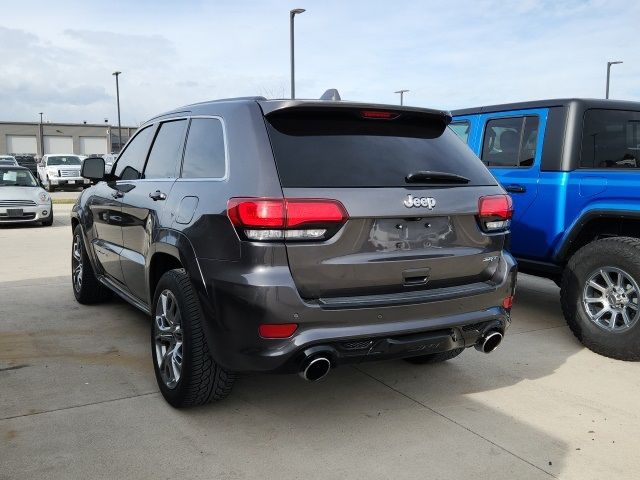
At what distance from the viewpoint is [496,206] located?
339cm

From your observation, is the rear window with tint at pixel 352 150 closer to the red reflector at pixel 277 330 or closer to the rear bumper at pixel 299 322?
the rear bumper at pixel 299 322

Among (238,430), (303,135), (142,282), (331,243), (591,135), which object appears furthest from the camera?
(591,135)

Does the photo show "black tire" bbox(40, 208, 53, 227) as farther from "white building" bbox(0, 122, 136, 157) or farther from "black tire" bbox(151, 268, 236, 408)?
"white building" bbox(0, 122, 136, 157)

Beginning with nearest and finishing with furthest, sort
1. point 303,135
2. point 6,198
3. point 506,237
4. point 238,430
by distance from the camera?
point 303,135 → point 238,430 → point 506,237 → point 6,198

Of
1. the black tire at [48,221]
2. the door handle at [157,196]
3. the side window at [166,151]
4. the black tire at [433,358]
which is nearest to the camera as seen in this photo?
the door handle at [157,196]

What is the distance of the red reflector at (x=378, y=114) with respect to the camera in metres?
3.17

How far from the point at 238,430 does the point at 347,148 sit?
162 centimetres

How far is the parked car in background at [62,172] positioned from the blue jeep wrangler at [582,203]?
23.2 meters

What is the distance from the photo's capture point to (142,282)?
4066mm

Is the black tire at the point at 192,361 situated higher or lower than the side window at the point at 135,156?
lower

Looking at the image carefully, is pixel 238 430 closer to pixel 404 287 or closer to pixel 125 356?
pixel 404 287

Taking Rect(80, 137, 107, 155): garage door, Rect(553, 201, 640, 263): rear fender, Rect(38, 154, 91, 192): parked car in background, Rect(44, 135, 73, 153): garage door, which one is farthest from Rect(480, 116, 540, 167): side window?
Rect(44, 135, 73, 153): garage door

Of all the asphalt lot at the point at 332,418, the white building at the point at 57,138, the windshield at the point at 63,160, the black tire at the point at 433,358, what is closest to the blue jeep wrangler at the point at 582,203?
the asphalt lot at the point at 332,418


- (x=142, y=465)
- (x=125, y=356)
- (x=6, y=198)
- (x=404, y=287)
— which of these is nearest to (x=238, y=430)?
(x=142, y=465)
